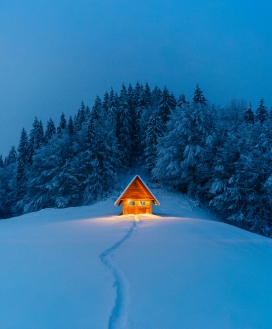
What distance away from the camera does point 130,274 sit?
29.2 ft

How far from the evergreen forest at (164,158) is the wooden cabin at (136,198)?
9.30 meters

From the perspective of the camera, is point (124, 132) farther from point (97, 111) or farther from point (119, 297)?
point (119, 297)

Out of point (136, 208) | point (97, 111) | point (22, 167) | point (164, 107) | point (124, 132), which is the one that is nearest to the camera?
point (136, 208)

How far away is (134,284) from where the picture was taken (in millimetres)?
8109

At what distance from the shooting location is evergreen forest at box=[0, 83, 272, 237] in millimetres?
31172

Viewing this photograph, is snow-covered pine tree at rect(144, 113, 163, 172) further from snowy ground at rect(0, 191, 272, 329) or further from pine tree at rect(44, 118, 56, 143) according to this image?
snowy ground at rect(0, 191, 272, 329)

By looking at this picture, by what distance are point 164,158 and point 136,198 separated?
12.7 meters

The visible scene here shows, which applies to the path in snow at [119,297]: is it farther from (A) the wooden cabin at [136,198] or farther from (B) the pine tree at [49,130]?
(B) the pine tree at [49,130]

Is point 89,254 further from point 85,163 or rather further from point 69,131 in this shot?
point 69,131

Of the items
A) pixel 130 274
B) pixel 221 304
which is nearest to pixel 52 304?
pixel 130 274

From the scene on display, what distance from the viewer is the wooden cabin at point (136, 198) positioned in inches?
1011

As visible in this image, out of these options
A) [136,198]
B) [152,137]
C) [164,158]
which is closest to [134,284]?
[136,198]

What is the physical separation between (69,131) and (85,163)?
941cm

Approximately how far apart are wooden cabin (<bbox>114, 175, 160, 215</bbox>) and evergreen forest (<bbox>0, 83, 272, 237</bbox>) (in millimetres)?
9303
